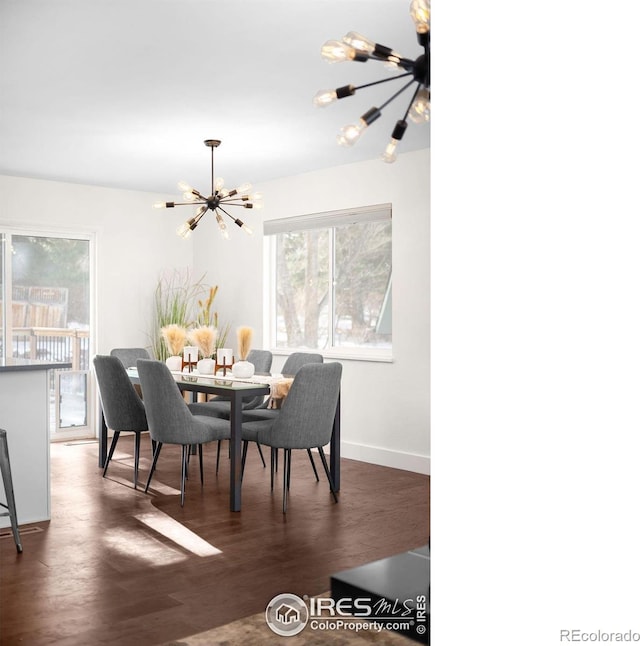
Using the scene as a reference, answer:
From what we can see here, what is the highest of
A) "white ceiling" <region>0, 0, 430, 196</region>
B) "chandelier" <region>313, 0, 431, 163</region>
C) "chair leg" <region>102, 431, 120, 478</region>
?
"white ceiling" <region>0, 0, 430, 196</region>

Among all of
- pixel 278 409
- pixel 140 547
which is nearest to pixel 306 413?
Result: pixel 278 409

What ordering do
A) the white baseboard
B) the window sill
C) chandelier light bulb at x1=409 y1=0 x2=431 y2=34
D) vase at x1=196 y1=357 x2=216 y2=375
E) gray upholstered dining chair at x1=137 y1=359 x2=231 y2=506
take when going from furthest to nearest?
the window sill → the white baseboard → vase at x1=196 y1=357 x2=216 y2=375 → gray upholstered dining chair at x1=137 y1=359 x2=231 y2=506 → chandelier light bulb at x1=409 y1=0 x2=431 y2=34

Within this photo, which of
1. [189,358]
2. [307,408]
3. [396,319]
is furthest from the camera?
[396,319]

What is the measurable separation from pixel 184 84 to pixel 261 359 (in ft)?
8.43

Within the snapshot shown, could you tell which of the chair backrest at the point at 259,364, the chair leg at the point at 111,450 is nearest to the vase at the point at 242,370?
the chair backrest at the point at 259,364

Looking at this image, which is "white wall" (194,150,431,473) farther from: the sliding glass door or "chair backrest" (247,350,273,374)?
the sliding glass door

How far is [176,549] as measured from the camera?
Result: 3518 mm

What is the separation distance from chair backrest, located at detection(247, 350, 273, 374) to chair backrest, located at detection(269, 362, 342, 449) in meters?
1.48

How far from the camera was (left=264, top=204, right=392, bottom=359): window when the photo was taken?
6105mm

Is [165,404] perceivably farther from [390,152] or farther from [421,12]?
[421,12]

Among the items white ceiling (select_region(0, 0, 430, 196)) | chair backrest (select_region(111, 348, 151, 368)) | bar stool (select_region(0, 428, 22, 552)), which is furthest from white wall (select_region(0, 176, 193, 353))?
bar stool (select_region(0, 428, 22, 552))

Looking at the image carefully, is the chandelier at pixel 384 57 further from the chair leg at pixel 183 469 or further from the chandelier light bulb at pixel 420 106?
the chair leg at pixel 183 469

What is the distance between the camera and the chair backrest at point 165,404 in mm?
4309
